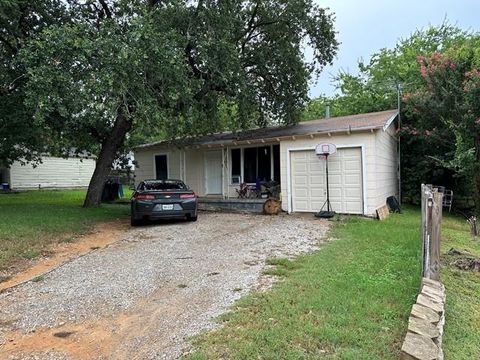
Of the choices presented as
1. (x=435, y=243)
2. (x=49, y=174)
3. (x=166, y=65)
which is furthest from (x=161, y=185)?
(x=49, y=174)

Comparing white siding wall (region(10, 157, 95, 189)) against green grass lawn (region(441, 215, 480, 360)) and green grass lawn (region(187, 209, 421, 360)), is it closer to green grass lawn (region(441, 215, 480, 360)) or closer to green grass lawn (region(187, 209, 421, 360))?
green grass lawn (region(187, 209, 421, 360))

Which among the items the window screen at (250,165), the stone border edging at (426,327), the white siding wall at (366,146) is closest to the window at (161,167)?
the window screen at (250,165)

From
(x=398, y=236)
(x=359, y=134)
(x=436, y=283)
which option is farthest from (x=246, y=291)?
(x=359, y=134)

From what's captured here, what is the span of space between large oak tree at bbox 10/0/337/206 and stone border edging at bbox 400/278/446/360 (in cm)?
823

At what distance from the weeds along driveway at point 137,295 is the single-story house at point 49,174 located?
21.4 meters

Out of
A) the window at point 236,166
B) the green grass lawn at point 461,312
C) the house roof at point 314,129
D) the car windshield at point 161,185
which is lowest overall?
the green grass lawn at point 461,312

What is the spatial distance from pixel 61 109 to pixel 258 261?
621cm

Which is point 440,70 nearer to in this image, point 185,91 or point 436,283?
point 185,91

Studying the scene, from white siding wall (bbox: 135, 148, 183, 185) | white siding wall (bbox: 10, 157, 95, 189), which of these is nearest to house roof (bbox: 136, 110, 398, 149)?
white siding wall (bbox: 135, 148, 183, 185)

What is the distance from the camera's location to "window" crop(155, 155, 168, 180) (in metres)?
18.8

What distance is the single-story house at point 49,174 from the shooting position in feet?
94.3

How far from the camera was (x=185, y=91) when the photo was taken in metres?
11.3

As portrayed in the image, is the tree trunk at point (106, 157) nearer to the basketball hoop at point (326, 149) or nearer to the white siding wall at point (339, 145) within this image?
the white siding wall at point (339, 145)

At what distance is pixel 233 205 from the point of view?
48.4 feet
